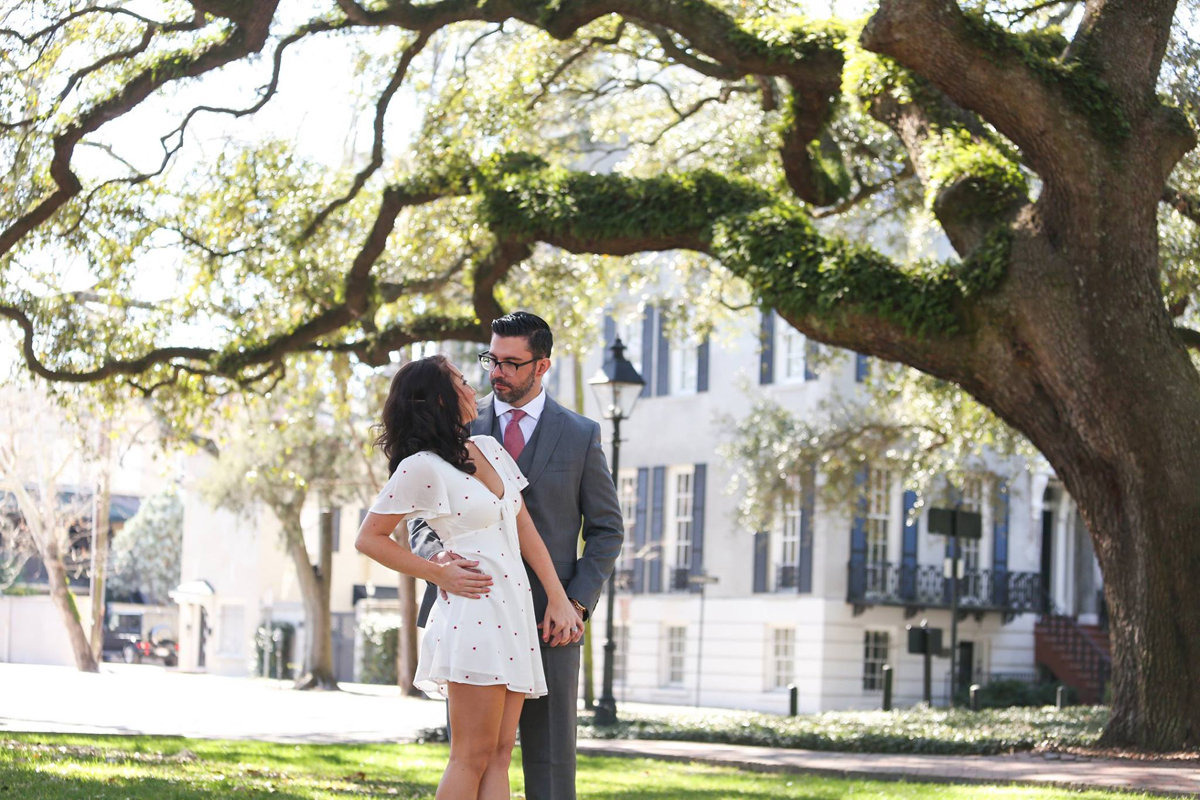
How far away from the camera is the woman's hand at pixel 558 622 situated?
511 cm

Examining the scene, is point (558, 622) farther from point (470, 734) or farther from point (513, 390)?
point (513, 390)

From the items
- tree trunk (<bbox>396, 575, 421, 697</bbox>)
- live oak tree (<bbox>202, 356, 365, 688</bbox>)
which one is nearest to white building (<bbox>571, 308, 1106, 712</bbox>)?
tree trunk (<bbox>396, 575, 421, 697</bbox>)

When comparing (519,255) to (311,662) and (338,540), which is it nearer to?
(311,662)

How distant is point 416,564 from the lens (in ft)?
15.7

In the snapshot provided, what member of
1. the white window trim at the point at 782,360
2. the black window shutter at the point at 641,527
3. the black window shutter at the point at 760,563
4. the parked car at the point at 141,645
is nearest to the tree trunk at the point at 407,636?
the black window shutter at the point at 641,527

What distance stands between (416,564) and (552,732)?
0.85 meters

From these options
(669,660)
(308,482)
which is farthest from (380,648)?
(308,482)

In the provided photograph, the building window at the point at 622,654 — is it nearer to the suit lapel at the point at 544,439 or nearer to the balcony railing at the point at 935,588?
the balcony railing at the point at 935,588

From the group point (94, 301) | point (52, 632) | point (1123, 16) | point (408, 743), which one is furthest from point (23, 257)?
point (52, 632)

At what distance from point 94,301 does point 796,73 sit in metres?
7.60

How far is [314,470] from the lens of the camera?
31750mm

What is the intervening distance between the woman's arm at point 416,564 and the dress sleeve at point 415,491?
0.04 metres

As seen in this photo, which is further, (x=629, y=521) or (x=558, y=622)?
(x=629, y=521)

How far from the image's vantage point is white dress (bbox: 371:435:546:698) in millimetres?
4762
